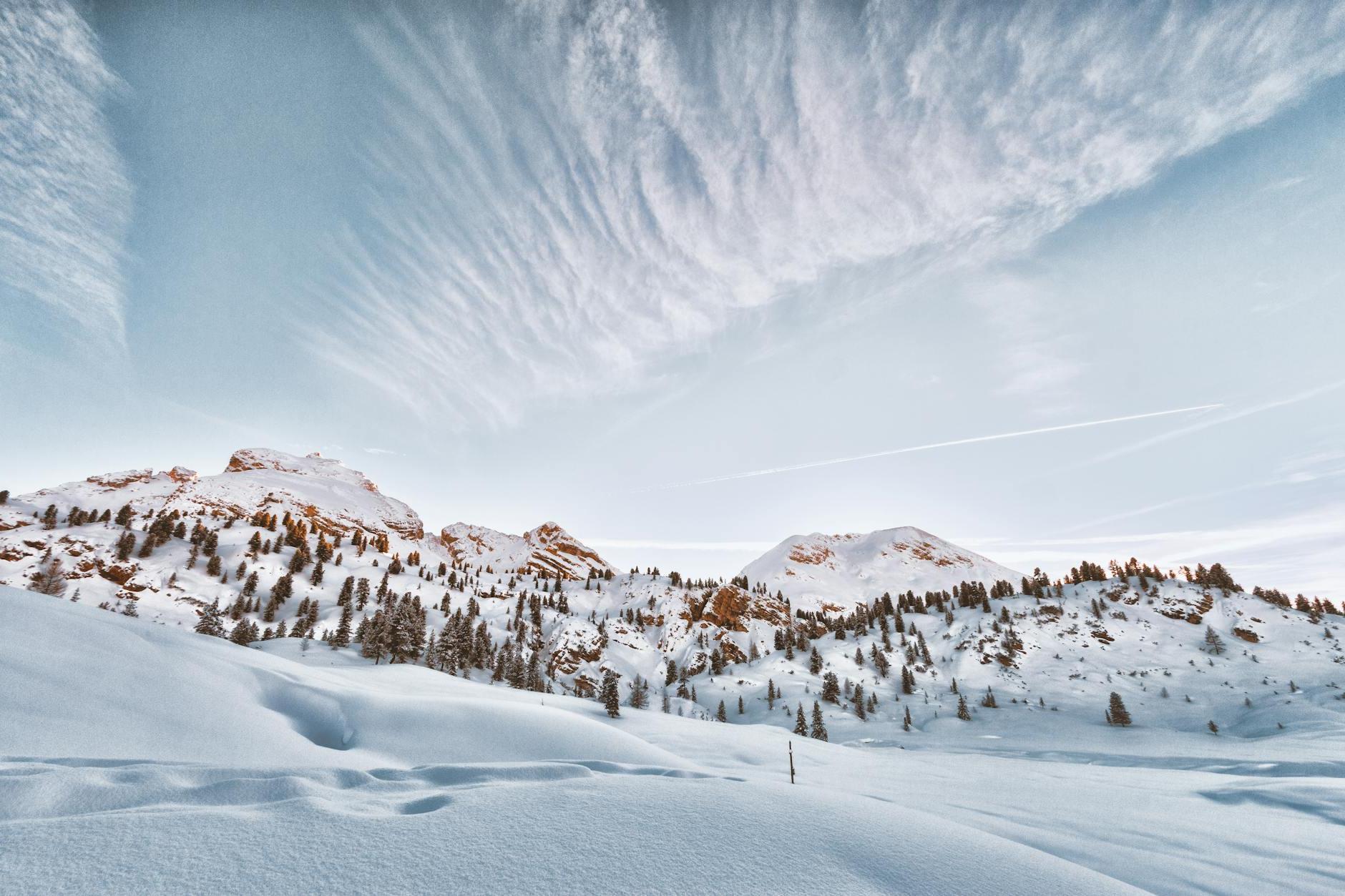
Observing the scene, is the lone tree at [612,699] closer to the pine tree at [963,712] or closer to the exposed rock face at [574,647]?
the pine tree at [963,712]

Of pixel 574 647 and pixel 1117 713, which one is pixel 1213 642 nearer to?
pixel 1117 713

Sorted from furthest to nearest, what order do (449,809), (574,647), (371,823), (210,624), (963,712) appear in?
(574,647), (963,712), (210,624), (449,809), (371,823)

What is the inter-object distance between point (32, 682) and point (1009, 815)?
83.2 feet

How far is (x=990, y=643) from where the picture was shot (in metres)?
147

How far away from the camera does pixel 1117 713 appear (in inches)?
4058

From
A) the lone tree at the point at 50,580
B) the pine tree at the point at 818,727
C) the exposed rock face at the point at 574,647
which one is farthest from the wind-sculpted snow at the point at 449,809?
the exposed rock face at the point at 574,647

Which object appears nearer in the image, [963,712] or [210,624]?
[210,624]

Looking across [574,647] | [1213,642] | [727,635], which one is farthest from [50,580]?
[1213,642]

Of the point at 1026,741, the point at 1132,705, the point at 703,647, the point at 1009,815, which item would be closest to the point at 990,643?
the point at 1132,705

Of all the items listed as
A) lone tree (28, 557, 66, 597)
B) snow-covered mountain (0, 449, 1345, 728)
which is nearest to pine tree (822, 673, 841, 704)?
snow-covered mountain (0, 449, 1345, 728)

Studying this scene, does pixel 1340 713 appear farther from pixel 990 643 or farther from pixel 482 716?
pixel 482 716

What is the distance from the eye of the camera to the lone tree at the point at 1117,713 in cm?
10288

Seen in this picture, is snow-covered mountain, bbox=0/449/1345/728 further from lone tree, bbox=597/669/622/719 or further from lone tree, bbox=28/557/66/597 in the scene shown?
lone tree, bbox=597/669/622/719

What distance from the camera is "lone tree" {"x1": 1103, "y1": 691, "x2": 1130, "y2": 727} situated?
103 m
